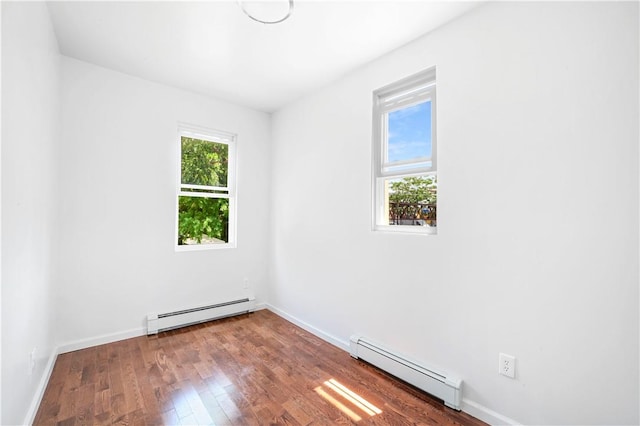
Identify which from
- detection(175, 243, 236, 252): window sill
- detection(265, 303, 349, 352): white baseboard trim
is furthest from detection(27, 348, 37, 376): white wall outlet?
detection(265, 303, 349, 352): white baseboard trim

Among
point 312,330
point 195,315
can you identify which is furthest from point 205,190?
point 312,330

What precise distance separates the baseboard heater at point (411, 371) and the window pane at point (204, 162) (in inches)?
97.8

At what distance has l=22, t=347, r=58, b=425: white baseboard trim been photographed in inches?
68.1

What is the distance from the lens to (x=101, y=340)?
2814mm

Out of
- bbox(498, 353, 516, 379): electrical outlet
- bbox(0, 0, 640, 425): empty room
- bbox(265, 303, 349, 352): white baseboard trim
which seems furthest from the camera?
bbox(265, 303, 349, 352): white baseboard trim

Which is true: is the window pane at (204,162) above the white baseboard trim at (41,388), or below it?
above

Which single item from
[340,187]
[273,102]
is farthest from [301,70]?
[340,187]

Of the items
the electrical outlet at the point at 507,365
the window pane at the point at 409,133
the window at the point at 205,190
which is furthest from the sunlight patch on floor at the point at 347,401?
the window at the point at 205,190

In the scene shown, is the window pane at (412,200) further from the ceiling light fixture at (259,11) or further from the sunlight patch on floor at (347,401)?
the ceiling light fixture at (259,11)

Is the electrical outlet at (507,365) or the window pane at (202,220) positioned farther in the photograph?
the window pane at (202,220)

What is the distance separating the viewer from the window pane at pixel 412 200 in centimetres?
227

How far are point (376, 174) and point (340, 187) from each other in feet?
1.41

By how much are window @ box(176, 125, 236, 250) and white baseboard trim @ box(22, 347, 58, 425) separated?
1.38 m

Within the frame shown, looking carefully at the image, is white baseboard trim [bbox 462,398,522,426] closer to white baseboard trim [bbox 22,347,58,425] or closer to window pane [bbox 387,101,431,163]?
window pane [bbox 387,101,431,163]
